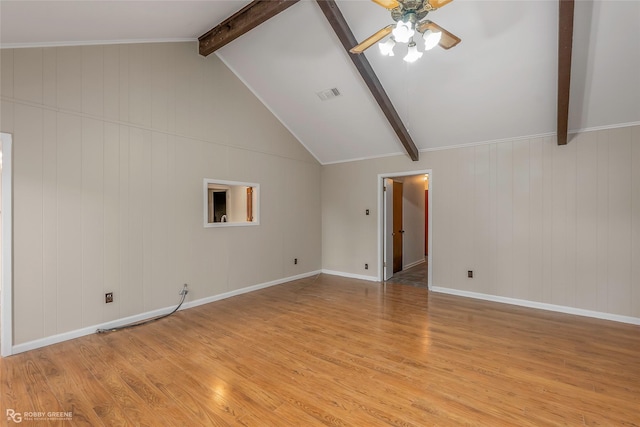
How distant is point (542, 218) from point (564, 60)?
2.17 meters

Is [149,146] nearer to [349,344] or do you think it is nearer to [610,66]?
[349,344]

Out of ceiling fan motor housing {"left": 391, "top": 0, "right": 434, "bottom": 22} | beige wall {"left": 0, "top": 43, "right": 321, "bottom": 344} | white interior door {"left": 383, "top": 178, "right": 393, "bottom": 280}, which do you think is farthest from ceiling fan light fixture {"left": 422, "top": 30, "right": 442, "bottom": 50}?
white interior door {"left": 383, "top": 178, "right": 393, "bottom": 280}

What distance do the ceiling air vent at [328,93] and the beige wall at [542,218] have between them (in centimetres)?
174

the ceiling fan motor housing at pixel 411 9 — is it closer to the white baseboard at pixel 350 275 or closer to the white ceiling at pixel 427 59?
the white ceiling at pixel 427 59

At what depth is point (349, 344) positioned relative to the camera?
3066mm

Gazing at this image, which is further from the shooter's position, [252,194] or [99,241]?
[252,194]

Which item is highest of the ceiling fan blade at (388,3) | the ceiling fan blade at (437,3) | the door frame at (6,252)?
the ceiling fan blade at (388,3)

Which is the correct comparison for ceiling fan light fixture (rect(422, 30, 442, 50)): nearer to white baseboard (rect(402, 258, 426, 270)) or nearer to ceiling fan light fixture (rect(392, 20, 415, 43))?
ceiling fan light fixture (rect(392, 20, 415, 43))

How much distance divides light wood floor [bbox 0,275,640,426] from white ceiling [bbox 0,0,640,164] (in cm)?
275

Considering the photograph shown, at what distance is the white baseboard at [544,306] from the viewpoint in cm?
369

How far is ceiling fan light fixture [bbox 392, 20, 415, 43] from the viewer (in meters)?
2.20

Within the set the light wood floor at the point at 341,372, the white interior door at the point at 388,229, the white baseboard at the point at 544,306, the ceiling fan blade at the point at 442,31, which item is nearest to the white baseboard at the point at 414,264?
the white interior door at the point at 388,229

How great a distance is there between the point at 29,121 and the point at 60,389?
252cm

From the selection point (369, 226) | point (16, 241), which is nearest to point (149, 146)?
point (16, 241)
